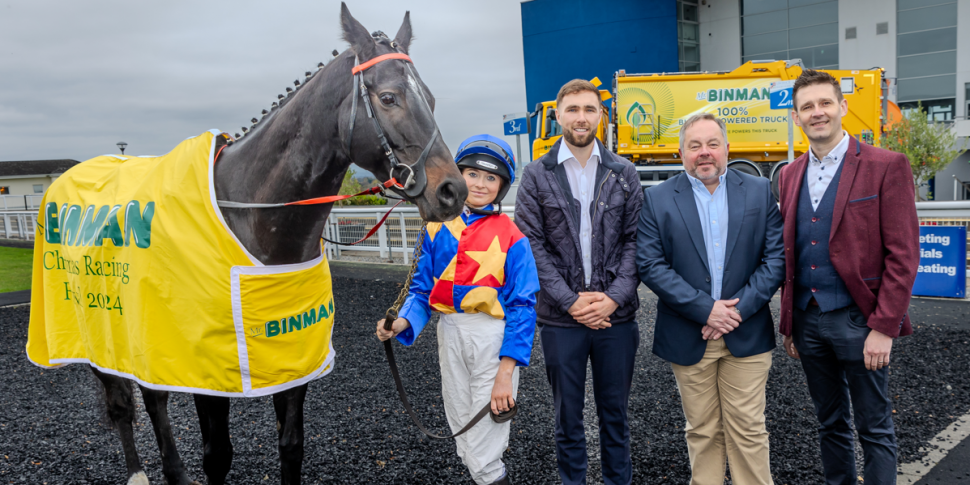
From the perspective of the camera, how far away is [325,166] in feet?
7.06

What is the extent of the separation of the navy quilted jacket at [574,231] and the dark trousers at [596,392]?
0.26 ft

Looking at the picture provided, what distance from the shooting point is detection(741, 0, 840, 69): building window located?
88.1 ft

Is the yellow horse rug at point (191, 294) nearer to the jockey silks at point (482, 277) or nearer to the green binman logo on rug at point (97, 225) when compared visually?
the green binman logo on rug at point (97, 225)

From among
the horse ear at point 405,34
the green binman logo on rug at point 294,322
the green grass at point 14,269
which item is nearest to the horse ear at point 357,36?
the horse ear at point 405,34

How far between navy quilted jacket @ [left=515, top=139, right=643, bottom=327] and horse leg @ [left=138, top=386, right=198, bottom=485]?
1.84 m

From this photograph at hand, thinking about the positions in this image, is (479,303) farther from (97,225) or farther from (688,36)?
(688,36)

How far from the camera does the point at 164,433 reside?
2.62 meters

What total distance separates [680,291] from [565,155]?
82 centimetres

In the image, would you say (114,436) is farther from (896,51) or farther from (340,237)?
(896,51)

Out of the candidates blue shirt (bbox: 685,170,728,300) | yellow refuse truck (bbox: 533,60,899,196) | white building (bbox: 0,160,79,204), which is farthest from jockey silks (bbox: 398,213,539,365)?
white building (bbox: 0,160,79,204)

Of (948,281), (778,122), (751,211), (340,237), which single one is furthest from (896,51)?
(751,211)

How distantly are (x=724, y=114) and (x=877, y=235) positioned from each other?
1288 centimetres

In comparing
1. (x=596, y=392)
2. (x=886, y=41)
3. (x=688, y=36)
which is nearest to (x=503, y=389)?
(x=596, y=392)

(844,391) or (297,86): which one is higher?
(297,86)
